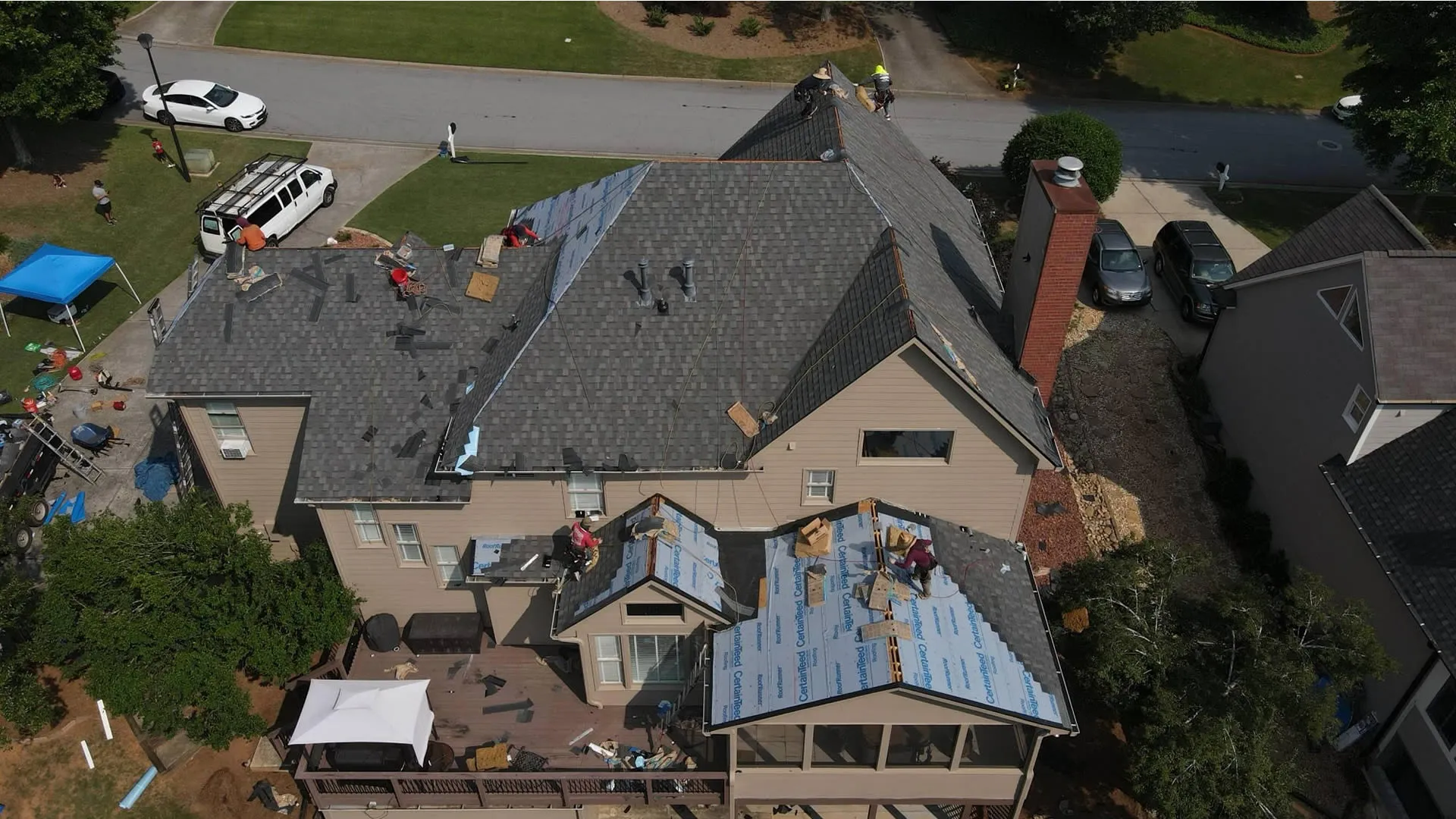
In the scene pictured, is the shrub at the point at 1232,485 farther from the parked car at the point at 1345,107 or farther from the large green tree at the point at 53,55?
the large green tree at the point at 53,55

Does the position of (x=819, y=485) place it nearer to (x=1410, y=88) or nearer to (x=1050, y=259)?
(x=1050, y=259)

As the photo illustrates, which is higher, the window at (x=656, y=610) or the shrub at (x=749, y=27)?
the window at (x=656, y=610)

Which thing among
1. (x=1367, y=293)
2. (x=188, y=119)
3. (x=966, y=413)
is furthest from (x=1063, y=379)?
(x=188, y=119)

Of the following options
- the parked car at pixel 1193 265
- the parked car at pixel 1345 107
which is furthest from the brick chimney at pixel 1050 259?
the parked car at pixel 1345 107

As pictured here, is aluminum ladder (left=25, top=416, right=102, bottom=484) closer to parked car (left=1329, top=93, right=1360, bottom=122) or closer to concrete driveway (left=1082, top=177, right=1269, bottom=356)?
concrete driveway (left=1082, top=177, right=1269, bottom=356)

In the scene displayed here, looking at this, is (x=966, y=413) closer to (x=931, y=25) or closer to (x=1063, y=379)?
(x=1063, y=379)

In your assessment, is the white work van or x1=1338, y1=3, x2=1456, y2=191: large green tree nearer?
the white work van

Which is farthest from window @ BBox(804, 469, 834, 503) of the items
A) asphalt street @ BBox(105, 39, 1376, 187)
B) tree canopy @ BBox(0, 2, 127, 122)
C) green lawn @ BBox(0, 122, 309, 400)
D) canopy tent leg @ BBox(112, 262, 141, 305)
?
tree canopy @ BBox(0, 2, 127, 122)
